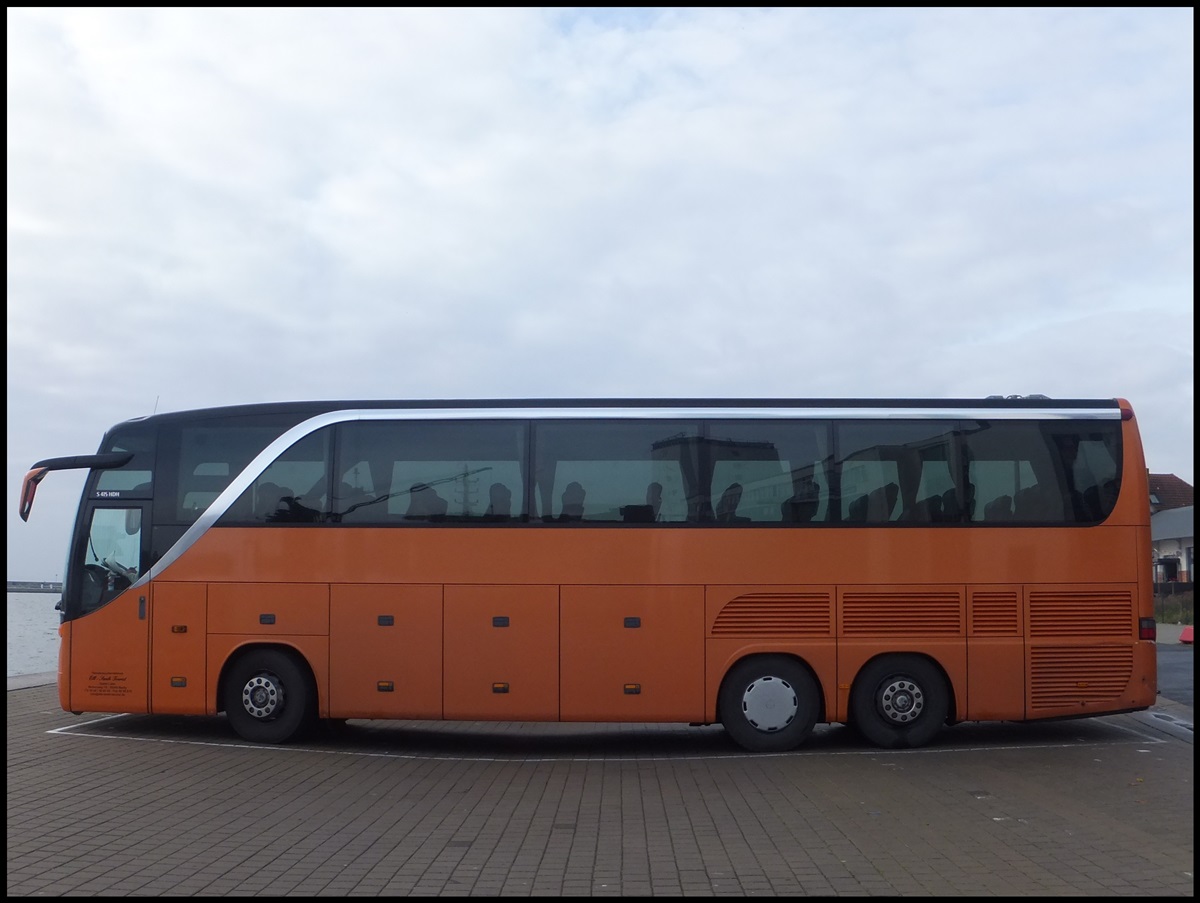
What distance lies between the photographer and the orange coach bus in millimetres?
12797

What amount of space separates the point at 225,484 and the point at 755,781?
6.66m

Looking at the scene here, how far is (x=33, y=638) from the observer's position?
19.6 m

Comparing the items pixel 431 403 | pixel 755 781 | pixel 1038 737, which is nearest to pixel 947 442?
pixel 1038 737

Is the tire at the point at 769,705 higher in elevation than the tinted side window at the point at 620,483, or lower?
lower

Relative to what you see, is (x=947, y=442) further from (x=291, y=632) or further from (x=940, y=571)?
(x=291, y=632)

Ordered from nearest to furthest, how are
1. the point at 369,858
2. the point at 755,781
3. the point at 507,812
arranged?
the point at 369,858 → the point at 507,812 → the point at 755,781

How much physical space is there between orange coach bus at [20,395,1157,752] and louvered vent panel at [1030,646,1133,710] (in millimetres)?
30

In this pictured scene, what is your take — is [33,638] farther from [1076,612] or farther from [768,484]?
[1076,612]

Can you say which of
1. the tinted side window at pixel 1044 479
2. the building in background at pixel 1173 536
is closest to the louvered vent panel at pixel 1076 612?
the tinted side window at pixel 1044 479

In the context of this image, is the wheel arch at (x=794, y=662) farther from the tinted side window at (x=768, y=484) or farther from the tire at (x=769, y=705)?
the tinted side window at (x=768, y=484)

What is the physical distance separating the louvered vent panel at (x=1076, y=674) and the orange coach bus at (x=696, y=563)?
3 cm

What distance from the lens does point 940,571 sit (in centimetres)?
1282

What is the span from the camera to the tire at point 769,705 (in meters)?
12.7

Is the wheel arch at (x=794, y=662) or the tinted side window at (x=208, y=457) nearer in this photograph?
the wheel arch at (x=794, y=662)
